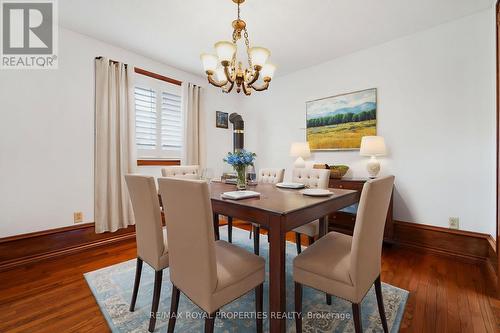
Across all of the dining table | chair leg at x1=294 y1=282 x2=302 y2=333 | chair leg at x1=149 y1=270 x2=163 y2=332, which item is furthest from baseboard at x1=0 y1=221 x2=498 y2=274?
chair leg at x1=294 y1=282 x2=302 y2=333

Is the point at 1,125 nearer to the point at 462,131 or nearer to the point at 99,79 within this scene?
the point at 99,79

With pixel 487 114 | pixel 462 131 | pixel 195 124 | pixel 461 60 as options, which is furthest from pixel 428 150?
pixel 195 124

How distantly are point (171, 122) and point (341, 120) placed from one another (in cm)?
264

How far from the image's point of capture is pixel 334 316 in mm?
1499

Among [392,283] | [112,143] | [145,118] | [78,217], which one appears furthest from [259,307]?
[145,118]

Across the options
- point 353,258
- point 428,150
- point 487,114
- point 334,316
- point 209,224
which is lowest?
point 334,316

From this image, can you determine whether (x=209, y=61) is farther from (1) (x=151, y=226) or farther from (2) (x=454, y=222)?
(2) (x=454, y=222)

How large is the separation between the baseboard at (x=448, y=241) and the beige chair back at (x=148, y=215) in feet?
9.04

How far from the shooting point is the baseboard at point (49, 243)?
7.13 feet

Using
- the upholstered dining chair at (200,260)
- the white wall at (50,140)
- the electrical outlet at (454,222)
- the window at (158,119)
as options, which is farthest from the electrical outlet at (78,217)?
the electrical outlet at (454,222)

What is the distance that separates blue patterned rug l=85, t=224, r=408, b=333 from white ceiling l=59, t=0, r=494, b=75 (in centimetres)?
258

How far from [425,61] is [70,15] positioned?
3.97 metres

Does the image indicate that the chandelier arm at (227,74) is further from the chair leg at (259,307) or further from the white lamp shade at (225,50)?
the chair leg at (259,307)

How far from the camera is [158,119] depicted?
11.2 ft
